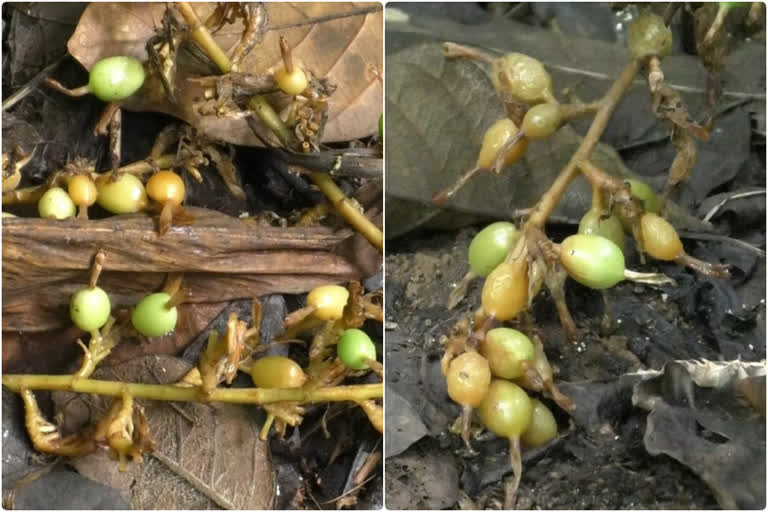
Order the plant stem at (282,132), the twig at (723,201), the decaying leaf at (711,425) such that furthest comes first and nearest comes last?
the twig at (723,201)
the plant stem at (282,132)
the decaying leaf at (711,425)

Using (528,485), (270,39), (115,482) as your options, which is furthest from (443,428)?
(270,39)

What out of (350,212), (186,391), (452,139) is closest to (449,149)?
(452,139)

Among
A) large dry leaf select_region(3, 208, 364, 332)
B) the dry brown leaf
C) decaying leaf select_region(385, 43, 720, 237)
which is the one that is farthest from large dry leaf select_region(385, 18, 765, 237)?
the dry brown leaf

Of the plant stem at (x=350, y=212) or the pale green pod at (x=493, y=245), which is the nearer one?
the pale green pod at (x=493, y=245)

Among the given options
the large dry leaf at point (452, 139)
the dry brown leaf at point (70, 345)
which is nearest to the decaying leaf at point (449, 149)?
the large dry leaf at point (452, 139)

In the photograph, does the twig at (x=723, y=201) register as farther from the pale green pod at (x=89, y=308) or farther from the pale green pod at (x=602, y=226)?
the pale green pod at (x=89, y=308)

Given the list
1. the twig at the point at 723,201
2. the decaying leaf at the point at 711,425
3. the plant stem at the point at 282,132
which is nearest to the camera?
the decaying leaf at the point at 711,425
